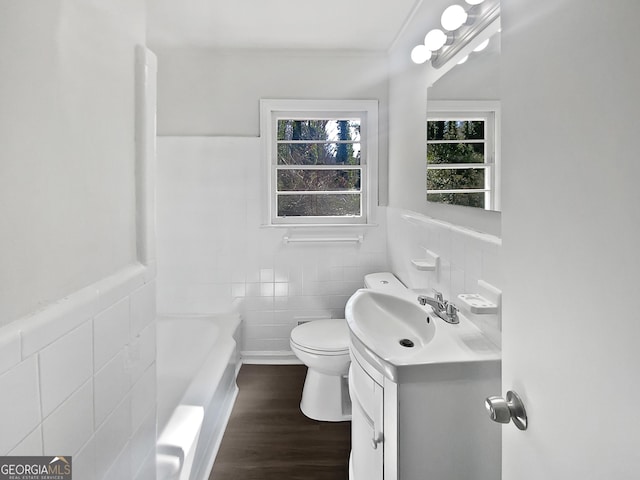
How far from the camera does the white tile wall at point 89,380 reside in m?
0.59

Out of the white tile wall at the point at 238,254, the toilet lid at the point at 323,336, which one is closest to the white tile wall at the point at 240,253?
the white tile wall at the point at 238,254

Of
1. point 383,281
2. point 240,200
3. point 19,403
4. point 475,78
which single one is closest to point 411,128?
point 475,78

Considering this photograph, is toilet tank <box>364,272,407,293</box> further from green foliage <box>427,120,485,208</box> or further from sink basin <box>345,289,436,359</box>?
green foliage <box>427,120,485,208</box>

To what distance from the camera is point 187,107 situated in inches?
116

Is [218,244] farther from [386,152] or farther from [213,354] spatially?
[386,152]

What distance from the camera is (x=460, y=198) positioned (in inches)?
65.5

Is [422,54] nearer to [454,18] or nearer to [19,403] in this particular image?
[454,18]

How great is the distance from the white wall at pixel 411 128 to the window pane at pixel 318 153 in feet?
1.06

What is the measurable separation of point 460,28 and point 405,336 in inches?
50.8

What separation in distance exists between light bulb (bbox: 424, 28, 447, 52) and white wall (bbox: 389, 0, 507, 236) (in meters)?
0.18

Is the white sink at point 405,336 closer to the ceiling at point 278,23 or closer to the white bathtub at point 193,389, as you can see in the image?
the white bathtub at point 193,389

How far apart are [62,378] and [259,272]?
2.37m

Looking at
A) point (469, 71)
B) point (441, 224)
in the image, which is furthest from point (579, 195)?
point (441, 224)

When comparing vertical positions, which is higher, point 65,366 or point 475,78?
point 475,78
